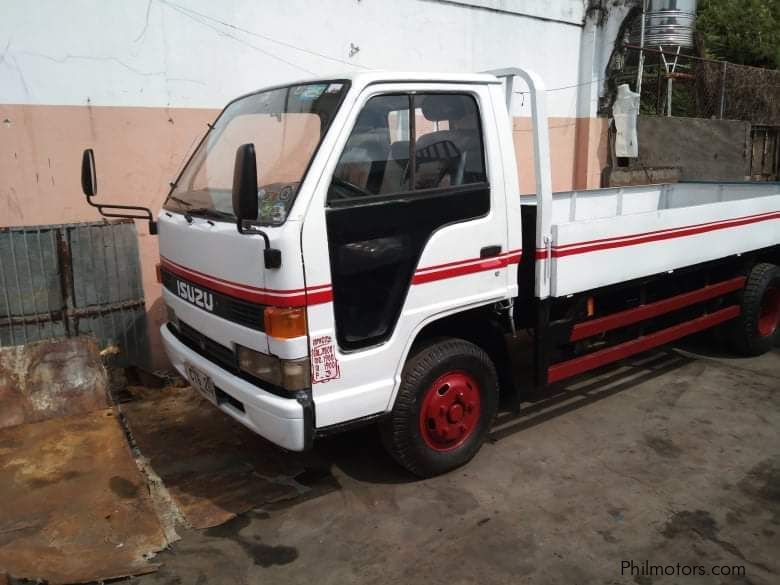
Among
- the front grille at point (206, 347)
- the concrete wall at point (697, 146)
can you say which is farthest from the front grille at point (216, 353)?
the concrete wall at point (697, 146)

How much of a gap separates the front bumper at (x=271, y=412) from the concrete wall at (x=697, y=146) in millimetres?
8050

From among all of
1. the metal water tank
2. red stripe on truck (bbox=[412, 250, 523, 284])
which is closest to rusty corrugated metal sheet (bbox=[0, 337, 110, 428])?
red stripe on truck (bbox=[412, 250, 523, 284])

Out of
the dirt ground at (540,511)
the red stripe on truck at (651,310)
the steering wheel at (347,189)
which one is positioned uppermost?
the steering wheel at (347,189)

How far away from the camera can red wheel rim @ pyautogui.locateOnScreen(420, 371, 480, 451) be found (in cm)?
344

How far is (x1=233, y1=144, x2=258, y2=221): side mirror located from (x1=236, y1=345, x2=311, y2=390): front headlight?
670 millimetres

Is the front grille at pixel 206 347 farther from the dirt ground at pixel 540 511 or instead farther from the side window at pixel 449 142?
the side window at pixel 449 142

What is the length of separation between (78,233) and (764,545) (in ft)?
15.2

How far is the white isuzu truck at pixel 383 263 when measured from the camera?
2885mm

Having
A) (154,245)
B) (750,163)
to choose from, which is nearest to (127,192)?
(154,245)

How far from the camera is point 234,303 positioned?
3.06 m

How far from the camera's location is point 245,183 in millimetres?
2619

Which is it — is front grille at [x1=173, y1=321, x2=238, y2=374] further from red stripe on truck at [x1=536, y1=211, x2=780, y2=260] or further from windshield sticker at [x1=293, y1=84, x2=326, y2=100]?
red stripe on truck at [x1=536, y1=211, x2=780, y2=260]

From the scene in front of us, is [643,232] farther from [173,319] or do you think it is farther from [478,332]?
[173,319]

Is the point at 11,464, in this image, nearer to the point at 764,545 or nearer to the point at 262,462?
the point at 262,462
